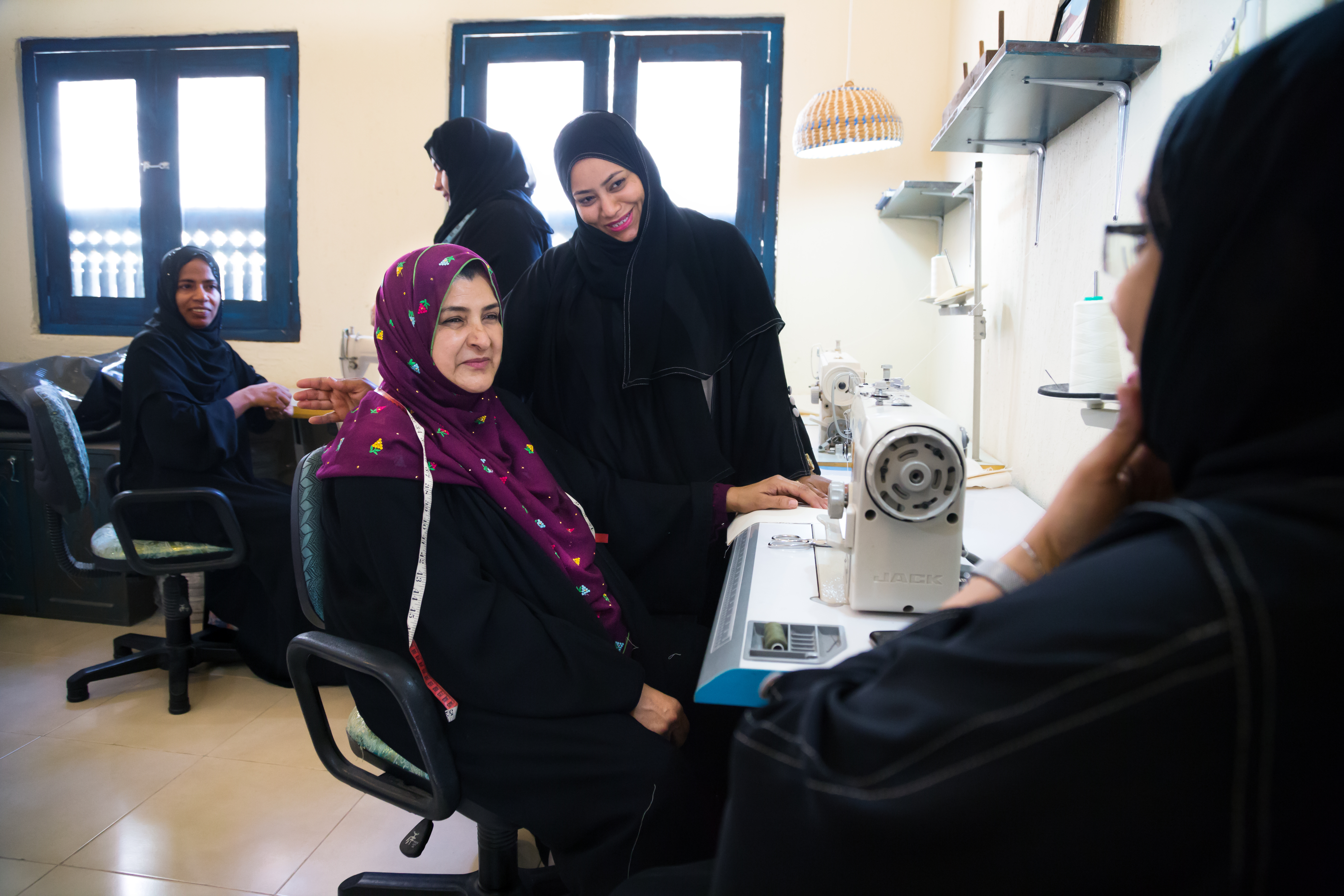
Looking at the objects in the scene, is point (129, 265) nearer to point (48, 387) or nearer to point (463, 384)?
point (48, 387)

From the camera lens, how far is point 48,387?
246cm

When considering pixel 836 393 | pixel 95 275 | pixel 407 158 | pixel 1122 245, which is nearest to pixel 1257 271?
pixel 1122 245

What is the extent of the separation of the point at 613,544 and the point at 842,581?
0.58 m

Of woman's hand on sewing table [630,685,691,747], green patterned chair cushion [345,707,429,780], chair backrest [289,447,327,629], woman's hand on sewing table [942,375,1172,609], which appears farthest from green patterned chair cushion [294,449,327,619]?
woman's hand on sewing table [942,375,1172,609]

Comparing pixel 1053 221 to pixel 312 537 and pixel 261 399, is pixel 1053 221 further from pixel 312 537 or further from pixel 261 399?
pixel 261 399

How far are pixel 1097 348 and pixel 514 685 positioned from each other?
111 centimetres

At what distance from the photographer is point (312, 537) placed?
4.54ft

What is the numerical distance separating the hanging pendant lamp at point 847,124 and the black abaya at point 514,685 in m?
1.99

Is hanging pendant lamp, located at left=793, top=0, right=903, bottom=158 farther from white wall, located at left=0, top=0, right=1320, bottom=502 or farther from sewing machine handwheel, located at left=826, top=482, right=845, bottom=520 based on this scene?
sewing machine handwheel, located at left=826, top=482, right=845, bottom=520

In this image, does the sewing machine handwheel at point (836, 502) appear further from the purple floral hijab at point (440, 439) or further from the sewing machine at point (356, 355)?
the sewing machine at point (356, 355)

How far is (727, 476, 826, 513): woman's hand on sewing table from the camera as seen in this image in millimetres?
1669

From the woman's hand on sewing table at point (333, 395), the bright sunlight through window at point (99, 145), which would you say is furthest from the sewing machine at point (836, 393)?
the bright sunlight through window at point (99, 145)

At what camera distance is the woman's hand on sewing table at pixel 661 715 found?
4.36ft

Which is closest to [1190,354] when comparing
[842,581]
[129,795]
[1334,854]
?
[1334,854]
